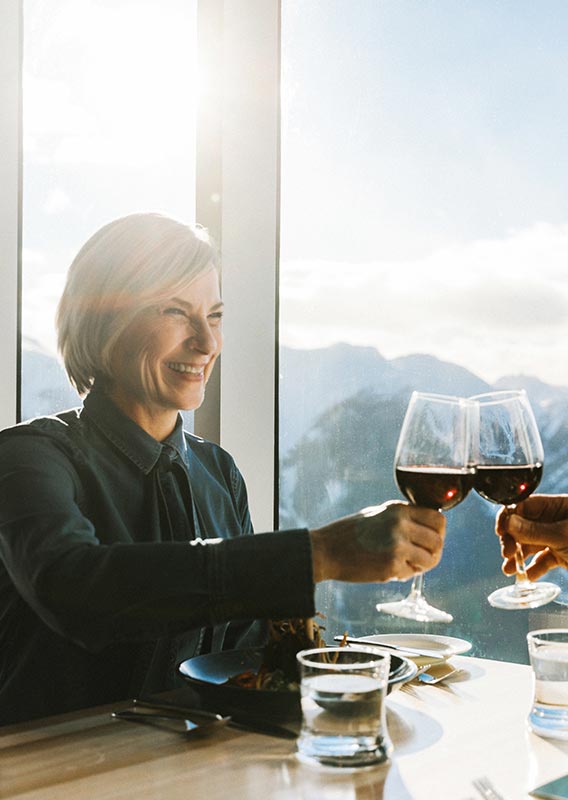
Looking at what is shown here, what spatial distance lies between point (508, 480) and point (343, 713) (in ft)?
1.43

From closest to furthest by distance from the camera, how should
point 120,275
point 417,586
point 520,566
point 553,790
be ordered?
point 553,790
point 417,586
point 520,566
point 120,275

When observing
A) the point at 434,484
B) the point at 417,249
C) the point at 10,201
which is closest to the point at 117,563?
the point at 434,484

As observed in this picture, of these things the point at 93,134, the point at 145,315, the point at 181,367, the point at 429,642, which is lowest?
the point at 429,642

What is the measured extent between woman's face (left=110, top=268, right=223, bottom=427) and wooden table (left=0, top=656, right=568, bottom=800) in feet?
2.27

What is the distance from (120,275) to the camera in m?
1.88

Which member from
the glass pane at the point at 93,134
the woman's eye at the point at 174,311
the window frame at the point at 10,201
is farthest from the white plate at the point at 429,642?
the window frame at the point at 10,201

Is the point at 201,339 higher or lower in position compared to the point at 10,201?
lower

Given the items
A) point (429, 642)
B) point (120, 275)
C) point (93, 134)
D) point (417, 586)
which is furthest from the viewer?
point (93, 134)

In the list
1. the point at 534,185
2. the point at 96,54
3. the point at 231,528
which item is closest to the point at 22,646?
the point at 231,528

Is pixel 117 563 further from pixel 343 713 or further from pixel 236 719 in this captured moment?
pixel 343 713

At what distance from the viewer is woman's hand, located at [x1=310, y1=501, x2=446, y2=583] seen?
1266 millimetres

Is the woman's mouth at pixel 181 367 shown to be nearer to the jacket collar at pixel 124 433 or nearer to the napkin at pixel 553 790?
the jacket collar at pixel 124 433

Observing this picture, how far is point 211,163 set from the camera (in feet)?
9.36

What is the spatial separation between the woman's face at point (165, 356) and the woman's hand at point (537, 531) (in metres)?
0.67
